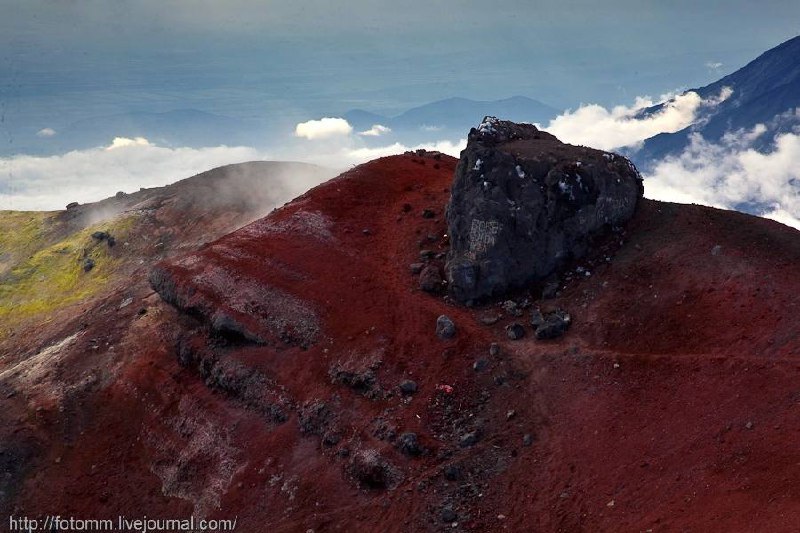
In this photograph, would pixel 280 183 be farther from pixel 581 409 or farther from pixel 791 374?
pixel 791 374

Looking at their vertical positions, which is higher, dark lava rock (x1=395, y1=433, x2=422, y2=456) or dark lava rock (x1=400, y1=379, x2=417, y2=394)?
dark lava rock (x1=400, y1=379, x2=417, y2=394)

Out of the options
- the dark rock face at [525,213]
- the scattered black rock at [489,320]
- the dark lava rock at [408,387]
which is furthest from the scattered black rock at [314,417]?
the dark rock face at [525,213]

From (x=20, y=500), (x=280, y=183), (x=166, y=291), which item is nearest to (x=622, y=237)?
(x=166, y=291)

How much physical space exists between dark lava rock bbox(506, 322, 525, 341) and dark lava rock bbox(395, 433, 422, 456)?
883cm

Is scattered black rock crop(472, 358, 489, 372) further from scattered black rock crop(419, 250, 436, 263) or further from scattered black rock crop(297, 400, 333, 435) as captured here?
scattered black rock crop(419, 250, 436, 263)

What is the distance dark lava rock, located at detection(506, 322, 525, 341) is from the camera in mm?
35344

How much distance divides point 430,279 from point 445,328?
17.9 feet

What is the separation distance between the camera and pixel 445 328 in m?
35.8

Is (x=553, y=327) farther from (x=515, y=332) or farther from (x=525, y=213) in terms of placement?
(x=525, y=213)

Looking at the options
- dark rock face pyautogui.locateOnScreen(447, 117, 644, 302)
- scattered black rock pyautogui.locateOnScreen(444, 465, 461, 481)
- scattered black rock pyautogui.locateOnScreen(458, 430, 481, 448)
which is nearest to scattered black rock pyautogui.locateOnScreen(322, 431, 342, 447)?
scattered black rock pyautogui.locateOnScreen(444, 465, 461, 481)

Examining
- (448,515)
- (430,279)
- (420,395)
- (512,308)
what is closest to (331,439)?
(420,395)

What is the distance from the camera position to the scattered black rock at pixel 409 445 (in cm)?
3030

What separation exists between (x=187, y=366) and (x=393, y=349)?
51.8 ft

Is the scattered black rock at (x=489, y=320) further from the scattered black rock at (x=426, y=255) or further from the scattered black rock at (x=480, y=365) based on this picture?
the scattered black rock at (x=426, y=255)
